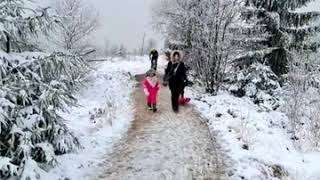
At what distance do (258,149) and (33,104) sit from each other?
4851mm

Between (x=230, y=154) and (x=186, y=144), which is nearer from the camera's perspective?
(x=230, y=154)

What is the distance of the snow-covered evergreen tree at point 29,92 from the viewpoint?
22.8 feet

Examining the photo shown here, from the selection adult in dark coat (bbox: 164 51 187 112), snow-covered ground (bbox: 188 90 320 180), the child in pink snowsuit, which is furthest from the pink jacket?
snow-covered ground (bbox: 188 90 320 180)

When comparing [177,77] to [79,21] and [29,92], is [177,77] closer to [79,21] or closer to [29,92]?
[29,92]

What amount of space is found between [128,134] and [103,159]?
6.84 ft

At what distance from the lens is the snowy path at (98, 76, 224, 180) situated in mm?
8195

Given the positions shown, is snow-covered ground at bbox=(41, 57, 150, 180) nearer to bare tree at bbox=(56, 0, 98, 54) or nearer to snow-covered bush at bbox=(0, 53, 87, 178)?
snow-covered bush at bbox=(0, 53, 87, 178)

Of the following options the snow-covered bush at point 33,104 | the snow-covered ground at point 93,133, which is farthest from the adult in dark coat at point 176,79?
the snow-covered bush at point 33,104

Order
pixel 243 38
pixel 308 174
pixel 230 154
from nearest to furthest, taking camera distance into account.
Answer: pixel 308 174 → pixel 230 154 → pixel 243 38

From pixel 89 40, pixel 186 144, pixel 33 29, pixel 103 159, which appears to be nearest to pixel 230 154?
pixel 186 144

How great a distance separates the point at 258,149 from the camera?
31.7ft

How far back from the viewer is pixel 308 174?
28.2 ft

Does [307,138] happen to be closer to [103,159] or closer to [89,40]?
[103,159]

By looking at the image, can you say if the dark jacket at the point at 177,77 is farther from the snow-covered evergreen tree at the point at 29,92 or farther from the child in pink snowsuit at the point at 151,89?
the snow-covered evergreen tree at the point at 29,92
